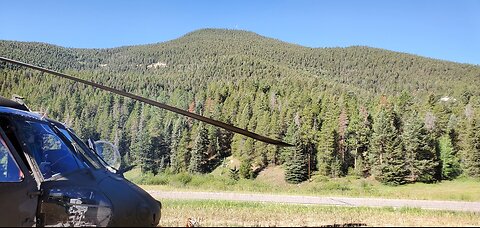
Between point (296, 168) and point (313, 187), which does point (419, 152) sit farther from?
point (313, 187)

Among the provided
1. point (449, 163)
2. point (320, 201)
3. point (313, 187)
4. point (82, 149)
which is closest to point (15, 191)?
point (82, 149)

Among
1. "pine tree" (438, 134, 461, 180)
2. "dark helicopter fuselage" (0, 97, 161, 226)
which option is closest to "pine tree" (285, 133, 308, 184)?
"pine tree" (438, 134, 461, 180)

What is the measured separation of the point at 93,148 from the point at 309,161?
121610 mm

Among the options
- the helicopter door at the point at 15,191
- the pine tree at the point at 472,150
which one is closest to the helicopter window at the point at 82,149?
the helicopter door at the point at 15,191

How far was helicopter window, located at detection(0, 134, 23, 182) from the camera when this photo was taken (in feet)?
18.5

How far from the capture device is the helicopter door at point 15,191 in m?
5.26

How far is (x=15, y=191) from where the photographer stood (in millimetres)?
5465

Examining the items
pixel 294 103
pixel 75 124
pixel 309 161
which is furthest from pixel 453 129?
pixel 75 124

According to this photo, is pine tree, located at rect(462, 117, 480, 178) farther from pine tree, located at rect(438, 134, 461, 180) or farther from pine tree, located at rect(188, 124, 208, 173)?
pine tree, located at rect(188, 124, 208, 173)

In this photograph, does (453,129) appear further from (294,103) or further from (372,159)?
(294,103)

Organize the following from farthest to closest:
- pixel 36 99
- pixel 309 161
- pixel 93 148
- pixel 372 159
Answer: pixel 36 99
pixel 309 161
pixel 372 159
pixel 93 148

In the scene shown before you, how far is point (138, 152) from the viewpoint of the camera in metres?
154

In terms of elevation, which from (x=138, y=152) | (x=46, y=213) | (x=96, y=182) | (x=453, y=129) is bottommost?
(x=138, y=152)

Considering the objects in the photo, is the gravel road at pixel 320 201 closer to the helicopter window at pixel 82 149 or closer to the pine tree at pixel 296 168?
the helicopter window at pixel 82 149
